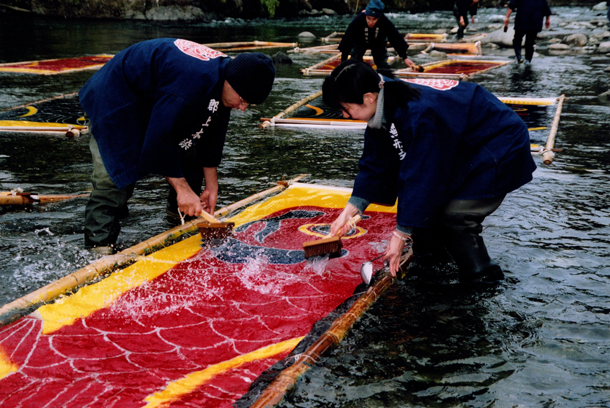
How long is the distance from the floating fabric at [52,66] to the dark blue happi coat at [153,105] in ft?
30.6

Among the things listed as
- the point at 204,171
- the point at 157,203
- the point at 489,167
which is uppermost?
the point at 489,167

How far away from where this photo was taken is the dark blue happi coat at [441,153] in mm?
2992

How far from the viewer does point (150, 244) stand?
154 inches

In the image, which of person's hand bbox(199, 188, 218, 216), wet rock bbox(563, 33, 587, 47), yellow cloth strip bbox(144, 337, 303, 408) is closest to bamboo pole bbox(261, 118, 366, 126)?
person's hand bbox(199, 188, 218, 216)

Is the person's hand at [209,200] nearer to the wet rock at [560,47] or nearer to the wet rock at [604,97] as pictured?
the wet rock at [604,97]

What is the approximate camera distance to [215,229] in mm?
4020

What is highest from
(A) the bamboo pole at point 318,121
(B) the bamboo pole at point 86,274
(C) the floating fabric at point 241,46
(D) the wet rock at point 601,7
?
(D) the wet rock at point 601,7

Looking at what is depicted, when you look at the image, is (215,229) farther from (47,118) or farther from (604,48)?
(604,48)

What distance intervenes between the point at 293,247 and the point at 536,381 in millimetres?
1843

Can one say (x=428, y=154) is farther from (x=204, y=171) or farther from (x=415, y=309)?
(x=204, y=171)

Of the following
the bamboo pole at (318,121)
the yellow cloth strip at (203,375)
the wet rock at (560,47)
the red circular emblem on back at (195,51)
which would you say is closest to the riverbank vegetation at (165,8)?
the wet rock at (560,47)

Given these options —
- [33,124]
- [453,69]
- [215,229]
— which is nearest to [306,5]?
[453,69]

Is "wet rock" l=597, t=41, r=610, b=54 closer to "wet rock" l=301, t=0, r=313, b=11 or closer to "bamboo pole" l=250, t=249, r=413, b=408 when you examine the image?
"bamboo pole" l=250, t=249, r=413, b=408

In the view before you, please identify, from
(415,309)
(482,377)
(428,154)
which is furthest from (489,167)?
(482,377)
